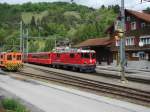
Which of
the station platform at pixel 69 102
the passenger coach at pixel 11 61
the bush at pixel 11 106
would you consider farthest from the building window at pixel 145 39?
the bush at pixel 11 106

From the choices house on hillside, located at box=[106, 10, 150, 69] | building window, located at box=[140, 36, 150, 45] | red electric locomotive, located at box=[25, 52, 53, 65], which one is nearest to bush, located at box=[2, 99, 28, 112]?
red electric locomotive, located at box=[25, 52, 53, 65]

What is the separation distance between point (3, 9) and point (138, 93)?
178m

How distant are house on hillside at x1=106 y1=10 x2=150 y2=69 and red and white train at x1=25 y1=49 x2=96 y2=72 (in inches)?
401

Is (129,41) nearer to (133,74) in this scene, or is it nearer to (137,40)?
(137,40)

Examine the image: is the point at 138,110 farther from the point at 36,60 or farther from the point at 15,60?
the point at 36,60

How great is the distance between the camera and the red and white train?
45.7 meters

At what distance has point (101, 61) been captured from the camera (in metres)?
70.1

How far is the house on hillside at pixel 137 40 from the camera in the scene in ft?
195

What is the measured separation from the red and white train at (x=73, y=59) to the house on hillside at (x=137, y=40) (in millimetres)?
10175

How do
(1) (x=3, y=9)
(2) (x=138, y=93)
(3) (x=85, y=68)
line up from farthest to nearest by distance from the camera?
(1) (x=3, y=9), (3) (x=85, y=68), (2) (x=138, y=93)

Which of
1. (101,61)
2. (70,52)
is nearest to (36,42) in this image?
(101,61)

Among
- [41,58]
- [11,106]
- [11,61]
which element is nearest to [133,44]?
[41,58]

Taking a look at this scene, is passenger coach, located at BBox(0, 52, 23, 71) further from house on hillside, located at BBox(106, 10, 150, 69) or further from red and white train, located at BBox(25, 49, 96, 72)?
house on hillside, located at BBox(106, 10, 150, 69)

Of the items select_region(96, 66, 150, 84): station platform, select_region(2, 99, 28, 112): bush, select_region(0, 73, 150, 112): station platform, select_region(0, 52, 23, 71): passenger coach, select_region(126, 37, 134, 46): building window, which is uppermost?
select_region(126, 37, 134, 46): building window
